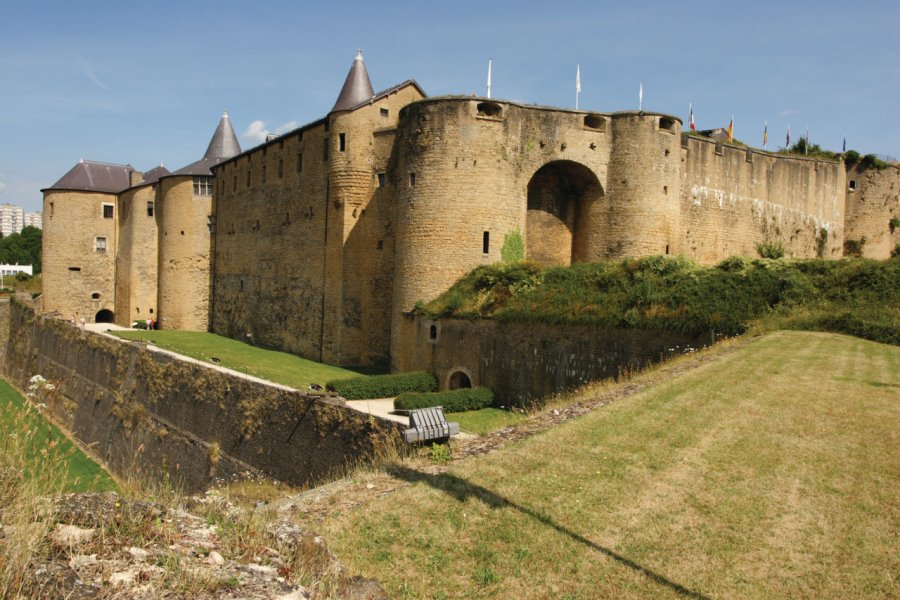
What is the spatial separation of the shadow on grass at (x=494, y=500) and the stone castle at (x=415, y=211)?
47.8 ft

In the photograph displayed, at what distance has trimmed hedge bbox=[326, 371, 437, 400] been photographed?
18.3 meters

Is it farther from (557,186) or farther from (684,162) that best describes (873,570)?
(684,162)

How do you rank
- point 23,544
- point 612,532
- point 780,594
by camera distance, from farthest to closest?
point 612,532
point 780,594
point 23,544

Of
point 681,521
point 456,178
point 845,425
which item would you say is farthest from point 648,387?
point 456,178

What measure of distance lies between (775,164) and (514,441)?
28.3 meters

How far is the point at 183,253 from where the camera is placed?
37.4 metres

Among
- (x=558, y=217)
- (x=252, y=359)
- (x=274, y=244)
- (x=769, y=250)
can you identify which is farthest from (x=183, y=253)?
(x=769, y=250)

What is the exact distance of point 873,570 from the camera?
14.7 feet

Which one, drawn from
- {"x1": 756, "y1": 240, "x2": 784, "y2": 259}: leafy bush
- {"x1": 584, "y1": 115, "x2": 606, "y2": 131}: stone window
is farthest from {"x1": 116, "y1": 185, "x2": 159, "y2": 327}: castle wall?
{"x1": 756, "y1": 240, "x2": 784, "y2": 259}: leafy bush

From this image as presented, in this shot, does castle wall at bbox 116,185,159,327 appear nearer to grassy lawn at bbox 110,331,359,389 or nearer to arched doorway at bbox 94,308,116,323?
arched doorway at bbox 94,308,116,323

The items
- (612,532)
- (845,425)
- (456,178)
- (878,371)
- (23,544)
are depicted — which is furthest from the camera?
(456,178)

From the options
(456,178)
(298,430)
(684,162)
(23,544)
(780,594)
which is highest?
(684,162)

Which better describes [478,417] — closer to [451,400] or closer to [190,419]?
[451,400]

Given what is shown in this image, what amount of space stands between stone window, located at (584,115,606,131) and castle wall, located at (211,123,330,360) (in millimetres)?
10379
